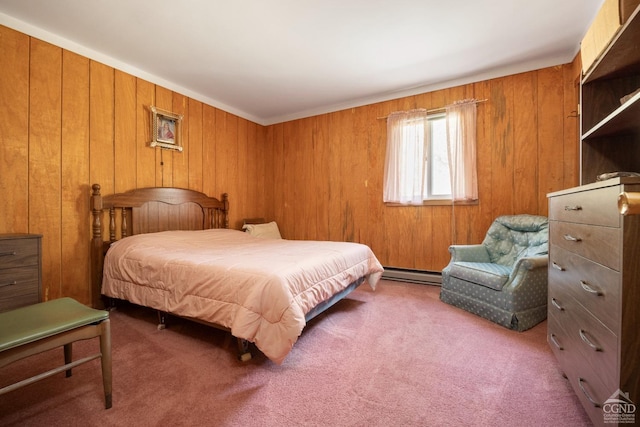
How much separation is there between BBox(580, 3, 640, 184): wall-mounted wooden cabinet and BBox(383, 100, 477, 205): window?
162cm

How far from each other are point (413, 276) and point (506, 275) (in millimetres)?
1410

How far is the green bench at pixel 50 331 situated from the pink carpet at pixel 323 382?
255 millimetres

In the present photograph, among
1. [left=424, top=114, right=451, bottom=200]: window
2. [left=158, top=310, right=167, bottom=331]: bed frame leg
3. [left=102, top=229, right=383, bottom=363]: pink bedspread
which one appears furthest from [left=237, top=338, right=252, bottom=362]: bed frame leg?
[left=424, top=114, right=451, bottom=200]: window

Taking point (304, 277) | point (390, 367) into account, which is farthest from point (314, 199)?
point (390, 367)

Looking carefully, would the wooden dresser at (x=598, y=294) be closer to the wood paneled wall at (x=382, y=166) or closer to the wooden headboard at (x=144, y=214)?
the wood paneled wall at (x=382, y=166)

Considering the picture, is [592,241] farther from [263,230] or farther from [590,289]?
[263,230]

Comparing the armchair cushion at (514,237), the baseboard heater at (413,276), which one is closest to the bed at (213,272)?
the baseboard heater at (413,276)

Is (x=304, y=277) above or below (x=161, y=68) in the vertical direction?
below

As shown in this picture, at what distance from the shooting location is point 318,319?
246 cm

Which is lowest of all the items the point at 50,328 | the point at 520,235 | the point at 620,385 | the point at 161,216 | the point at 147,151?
the point at 620,385

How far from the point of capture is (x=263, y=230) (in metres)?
4.21

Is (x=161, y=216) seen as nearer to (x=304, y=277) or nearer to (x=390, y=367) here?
(x=304, y=277)

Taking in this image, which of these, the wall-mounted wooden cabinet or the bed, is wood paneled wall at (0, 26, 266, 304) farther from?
the wall-mounted wooden cabinet

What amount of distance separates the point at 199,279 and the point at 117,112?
7.66ft
